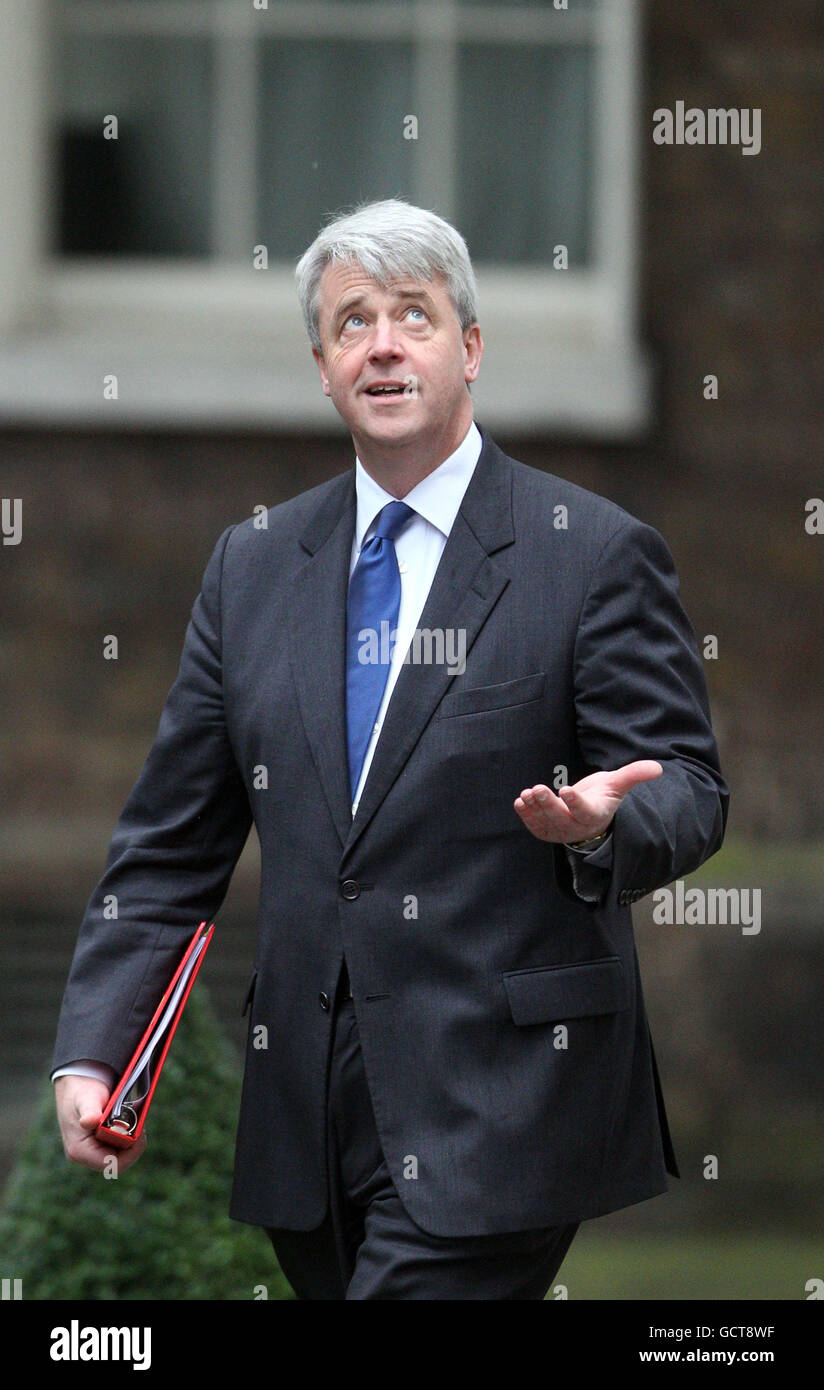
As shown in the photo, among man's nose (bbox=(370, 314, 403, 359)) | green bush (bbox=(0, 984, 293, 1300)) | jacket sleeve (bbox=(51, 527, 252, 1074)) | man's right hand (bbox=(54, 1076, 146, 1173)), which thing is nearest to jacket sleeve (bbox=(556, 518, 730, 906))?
man's nose (bbox=(370, 314, 403, 359))

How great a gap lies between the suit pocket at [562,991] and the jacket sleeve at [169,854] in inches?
24.6

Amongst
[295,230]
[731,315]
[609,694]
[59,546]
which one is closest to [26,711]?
[59,546]

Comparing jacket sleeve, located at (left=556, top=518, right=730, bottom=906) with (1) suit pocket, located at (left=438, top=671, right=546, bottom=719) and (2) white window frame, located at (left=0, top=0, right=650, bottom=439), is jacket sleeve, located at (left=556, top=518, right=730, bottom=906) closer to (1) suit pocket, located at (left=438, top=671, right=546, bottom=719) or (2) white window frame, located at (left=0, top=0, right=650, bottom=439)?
(1) suit pocket, located at (left=438, top=671, right=546, bottom=719)

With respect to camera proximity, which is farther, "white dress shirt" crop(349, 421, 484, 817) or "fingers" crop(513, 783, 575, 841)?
"white dress shirt" crop(349, 421, 484, 817)

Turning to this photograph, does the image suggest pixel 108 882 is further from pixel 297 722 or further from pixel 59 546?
pixel 59 546

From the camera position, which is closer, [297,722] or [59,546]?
[297,722]

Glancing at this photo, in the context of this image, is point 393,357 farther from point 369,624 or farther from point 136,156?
point 136,156

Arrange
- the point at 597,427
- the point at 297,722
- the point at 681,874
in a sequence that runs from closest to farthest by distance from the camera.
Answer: the point at 681,874
the point at 297,722
the point at 597,427

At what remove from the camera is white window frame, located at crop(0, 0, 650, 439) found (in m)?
7.80

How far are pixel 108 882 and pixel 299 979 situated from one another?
0.38 m

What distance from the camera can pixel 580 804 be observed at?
9.48 feet

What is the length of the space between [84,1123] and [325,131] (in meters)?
5.60

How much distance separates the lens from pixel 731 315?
785 centimetres

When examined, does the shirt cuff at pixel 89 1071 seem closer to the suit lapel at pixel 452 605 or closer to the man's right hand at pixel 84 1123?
the man's right hand at pixel 84 1123
